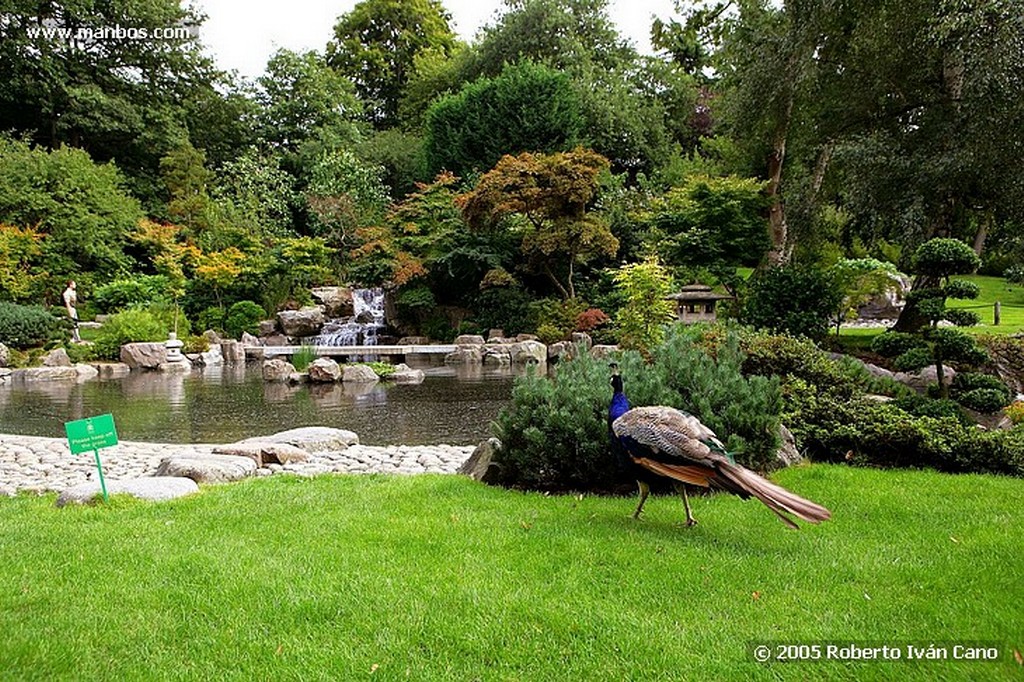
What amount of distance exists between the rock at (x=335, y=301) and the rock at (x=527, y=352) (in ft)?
22.1

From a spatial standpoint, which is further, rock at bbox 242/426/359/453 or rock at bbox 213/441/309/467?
rock at bbox 242/426/359/453

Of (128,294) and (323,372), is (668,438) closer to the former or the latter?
(323,372)

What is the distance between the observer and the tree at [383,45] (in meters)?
32.7

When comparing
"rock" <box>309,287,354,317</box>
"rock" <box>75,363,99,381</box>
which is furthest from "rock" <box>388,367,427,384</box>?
"rock" <box>309,287,354,317</box>

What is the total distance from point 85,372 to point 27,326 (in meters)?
2.75

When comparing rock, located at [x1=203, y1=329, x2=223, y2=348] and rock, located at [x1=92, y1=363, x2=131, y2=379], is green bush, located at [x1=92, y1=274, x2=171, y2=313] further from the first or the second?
rock, located at [x1=92, y1=363, x2=131, y2=379]

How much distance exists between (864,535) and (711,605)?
1.24 meters

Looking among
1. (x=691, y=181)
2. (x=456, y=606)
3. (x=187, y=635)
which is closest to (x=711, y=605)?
(x=456, y=606)

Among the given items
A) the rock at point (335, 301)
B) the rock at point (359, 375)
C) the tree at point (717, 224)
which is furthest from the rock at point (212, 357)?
the tree at point (717, 224)

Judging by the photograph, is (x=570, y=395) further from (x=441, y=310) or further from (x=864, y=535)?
(x=441, y=310)

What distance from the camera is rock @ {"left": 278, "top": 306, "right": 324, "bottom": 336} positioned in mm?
19406

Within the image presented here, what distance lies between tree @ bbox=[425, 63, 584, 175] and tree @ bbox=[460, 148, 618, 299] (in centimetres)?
517

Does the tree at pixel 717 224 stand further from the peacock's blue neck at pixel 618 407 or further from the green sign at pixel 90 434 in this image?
the green sign at pixel 90 434

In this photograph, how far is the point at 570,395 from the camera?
4.46 m
